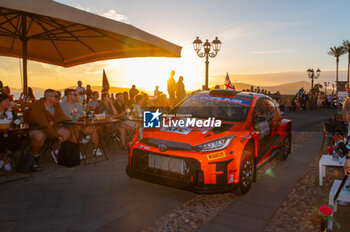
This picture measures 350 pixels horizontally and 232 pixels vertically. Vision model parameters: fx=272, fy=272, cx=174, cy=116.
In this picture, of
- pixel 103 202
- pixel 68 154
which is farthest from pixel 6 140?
pixel 103 202

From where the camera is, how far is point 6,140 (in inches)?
200

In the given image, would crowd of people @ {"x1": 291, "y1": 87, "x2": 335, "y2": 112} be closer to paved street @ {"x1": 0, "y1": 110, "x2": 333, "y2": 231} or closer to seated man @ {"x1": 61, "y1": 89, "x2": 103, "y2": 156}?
paved street @ {"x1": 0, "y1": 110, "x2": 333, "y2": 231}

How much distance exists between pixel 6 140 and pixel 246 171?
438cm

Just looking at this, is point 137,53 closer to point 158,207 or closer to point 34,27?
point 34,27

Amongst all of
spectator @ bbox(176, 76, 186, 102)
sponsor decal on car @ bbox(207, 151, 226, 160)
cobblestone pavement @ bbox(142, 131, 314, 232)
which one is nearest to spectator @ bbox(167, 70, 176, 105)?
spectator @ bbox(176, 76, 186, 102)

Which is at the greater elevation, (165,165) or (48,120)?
(48,120)

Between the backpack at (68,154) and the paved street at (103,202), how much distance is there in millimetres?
140

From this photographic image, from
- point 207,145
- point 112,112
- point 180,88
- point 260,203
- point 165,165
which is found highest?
point 180,88

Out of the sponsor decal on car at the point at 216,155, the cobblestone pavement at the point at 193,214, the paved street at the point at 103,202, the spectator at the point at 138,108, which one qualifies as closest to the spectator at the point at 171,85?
the spectator at the point at 138,108

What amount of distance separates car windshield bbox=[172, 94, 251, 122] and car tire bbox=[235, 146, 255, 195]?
0.60m

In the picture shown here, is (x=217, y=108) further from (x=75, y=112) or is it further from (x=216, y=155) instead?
(x=75, y=112)

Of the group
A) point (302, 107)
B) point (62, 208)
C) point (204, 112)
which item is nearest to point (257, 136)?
point (204, 112)

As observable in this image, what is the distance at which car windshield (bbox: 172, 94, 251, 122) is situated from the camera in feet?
15.8

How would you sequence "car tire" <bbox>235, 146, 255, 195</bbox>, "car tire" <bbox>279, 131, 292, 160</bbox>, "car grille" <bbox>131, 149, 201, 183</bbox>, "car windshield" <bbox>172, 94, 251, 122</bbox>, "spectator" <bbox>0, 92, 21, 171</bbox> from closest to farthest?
1. "car grille" <bbox>131, 149, 201, 183</bbox>
2. "car tire" <bbox>235, 146, 255, 195</bbox>
3. "car windshield" <bbox>172, 94, 251, 122</bbox>
4. "spectator" <bbox>0, 92, 21, 171</bbox>
5. "car tire" <bbox>279, 131, 292, 160</bbox>
